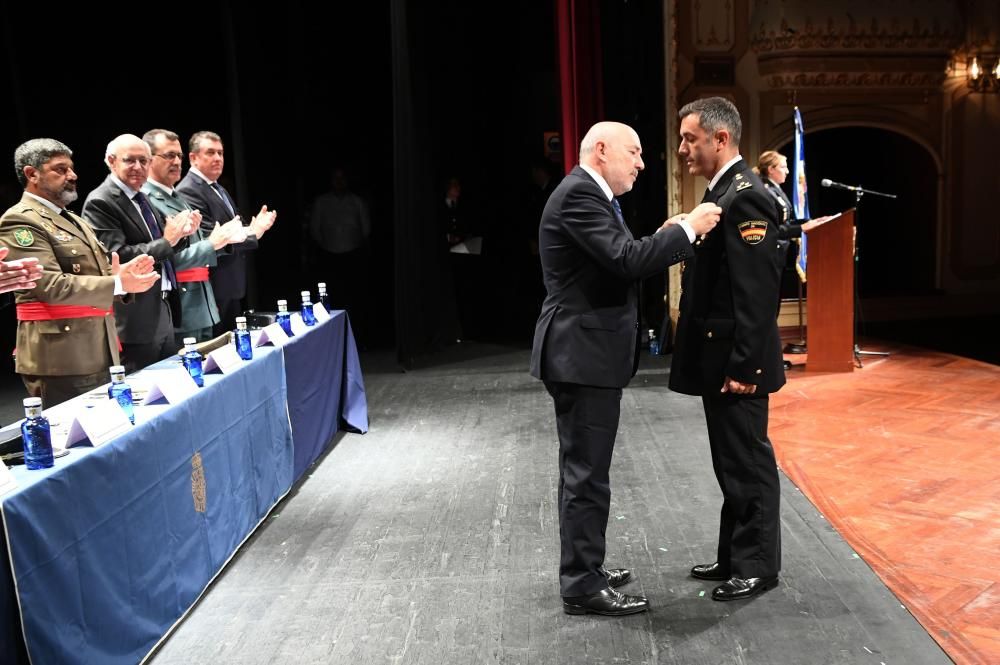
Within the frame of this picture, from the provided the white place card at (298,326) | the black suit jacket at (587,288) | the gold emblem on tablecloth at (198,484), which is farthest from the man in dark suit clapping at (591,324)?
the white place card at (298,326)

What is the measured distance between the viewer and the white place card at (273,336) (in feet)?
13.1

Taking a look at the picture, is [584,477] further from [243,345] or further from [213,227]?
[213,227]

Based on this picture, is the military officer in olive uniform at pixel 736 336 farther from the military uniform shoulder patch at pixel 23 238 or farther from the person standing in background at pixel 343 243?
the person standing in background at pixel 343 243

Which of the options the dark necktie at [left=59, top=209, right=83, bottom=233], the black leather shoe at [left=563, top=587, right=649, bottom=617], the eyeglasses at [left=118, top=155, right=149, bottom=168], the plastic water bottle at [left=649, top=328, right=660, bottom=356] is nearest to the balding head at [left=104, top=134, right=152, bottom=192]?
the eyeglasses at [left=118, top=155, right=149, bottom=168]

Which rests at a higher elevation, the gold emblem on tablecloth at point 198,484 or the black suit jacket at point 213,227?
the black suit jacket at point 213,227

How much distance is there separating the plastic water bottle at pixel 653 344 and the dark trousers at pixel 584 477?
4.74 m

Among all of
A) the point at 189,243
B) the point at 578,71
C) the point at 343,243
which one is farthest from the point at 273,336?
the point at 578,71

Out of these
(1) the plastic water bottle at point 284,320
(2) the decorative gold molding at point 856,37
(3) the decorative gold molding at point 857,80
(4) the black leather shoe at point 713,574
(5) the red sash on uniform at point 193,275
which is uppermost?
(2) the decorative gold molding at point 856,37

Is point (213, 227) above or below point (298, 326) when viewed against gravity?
above

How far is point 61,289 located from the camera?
3.16 m

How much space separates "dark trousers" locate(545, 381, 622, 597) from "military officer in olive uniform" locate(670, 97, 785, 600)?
1.01 feet

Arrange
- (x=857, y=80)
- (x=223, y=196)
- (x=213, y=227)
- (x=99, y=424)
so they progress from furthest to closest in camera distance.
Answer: (x=857, y=80) < (x=223, y=196) < (x=213, y=227) < (x=99, y=424)

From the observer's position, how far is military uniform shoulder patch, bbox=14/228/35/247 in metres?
3.11

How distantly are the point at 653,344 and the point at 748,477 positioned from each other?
481 centimetres
